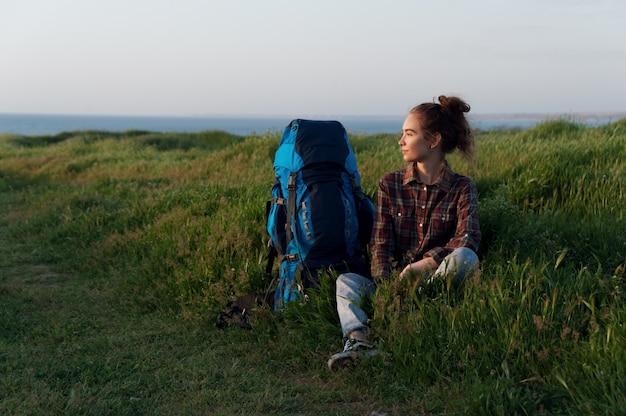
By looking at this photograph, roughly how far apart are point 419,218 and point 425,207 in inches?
3.6

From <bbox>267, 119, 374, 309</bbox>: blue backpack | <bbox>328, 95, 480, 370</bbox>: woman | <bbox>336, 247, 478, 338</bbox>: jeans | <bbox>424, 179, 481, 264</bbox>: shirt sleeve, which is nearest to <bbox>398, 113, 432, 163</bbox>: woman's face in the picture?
<bbox>328, 95, 480, 370</bbox>: woman

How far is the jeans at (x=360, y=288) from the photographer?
4.41 metres

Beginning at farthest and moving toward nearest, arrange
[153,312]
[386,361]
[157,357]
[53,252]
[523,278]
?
1. [53,252]
2. [153,312]
3. [157,357]
4. [523,278]
5. [386,361]

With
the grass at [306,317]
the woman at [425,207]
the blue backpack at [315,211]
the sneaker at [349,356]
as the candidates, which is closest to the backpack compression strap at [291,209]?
the blue backpack at [315,211]

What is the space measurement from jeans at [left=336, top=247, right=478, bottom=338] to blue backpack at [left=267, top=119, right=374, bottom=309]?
0.30 metres

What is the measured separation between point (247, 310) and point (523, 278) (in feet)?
6.90

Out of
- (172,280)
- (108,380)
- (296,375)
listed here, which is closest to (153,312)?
(172,280)

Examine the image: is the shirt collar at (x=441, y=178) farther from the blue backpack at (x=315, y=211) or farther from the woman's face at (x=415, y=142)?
Answer: the blue backpack at (x=315, y=211)

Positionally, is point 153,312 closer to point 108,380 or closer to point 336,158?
point 108,380

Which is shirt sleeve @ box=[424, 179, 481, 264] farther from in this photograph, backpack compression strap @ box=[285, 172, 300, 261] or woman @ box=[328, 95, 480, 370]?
backpack compression strap @ box=[285, 172, 300, 261]

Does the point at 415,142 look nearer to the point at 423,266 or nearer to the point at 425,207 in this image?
the point at 425,207

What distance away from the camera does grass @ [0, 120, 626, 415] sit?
382 centimetres

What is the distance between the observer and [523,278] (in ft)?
14.6

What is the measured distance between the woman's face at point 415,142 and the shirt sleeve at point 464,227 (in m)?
0.36
